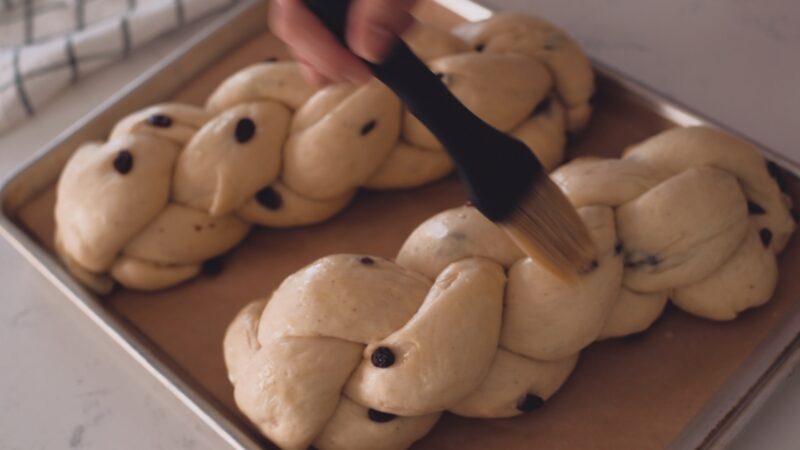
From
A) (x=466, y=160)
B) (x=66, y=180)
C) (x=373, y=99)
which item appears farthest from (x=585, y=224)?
(x=66, y=180)

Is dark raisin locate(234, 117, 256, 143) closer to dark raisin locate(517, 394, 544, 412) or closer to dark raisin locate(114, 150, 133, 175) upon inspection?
dark raisin locate(114, 150, 133, 175)

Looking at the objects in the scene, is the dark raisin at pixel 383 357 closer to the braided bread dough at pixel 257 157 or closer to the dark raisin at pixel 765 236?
the braided bread dough at pixel 257 157

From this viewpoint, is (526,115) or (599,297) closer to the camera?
(599,297)

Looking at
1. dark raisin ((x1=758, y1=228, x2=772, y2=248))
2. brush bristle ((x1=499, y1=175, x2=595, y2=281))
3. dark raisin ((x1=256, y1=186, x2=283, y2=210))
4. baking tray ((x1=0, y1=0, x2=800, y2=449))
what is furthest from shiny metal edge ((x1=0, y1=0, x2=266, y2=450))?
dark raisin ((x1=758, y1=228, x2=772, y2=248))

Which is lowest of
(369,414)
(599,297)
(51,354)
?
(51,354)

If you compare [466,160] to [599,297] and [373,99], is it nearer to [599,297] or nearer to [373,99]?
[599,297]

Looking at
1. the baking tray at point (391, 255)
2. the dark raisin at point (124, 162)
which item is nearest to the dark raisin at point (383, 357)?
the baking tray at point (391, 255)

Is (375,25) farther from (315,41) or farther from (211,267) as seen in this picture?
(211,267)
